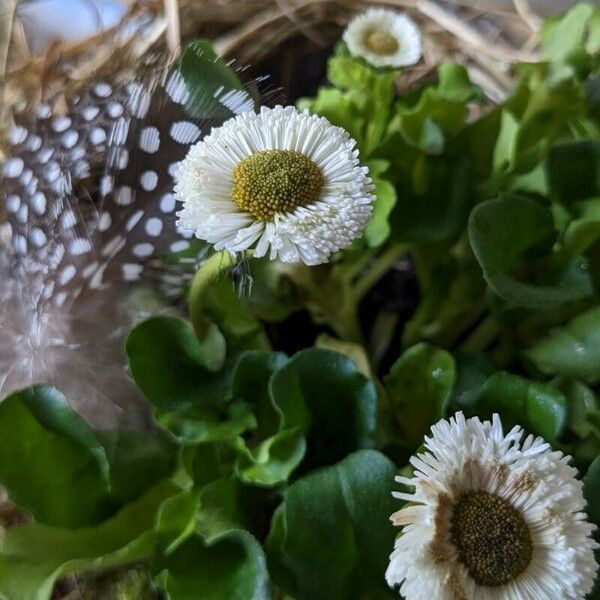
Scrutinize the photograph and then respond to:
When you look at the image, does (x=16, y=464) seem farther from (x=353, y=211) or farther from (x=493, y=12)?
(x=493, y=12)

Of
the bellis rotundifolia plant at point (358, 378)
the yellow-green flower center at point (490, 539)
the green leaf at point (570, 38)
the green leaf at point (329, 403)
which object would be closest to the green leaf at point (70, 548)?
the bellis rotundifolia plant at point (358, 378)

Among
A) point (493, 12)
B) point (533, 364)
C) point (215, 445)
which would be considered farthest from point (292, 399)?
point (493, 12)

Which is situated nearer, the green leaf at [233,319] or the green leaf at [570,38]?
the green leaf at [233,319]

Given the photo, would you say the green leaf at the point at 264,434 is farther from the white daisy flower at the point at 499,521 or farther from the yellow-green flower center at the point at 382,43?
the yellow-green flower center at the point at 382,43

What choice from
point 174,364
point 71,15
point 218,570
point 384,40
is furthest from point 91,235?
point 71,15

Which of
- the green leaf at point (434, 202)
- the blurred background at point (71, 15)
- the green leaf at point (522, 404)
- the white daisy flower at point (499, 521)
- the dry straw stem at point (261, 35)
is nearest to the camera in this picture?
the white daisy flower at point (499, 521)

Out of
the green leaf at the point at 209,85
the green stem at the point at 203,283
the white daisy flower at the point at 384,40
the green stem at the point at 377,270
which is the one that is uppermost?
the green leaf at the point at 209,85

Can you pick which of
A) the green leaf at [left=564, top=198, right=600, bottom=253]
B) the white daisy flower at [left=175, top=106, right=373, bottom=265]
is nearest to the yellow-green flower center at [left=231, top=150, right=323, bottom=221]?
the white daisy flower at [left=175, top=106, right=373, bottom=265]

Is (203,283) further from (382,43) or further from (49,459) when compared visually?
(382,43)
